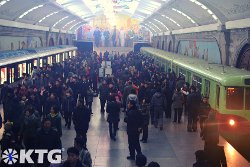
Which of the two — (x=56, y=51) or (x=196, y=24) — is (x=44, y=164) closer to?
(x=196, y=24)

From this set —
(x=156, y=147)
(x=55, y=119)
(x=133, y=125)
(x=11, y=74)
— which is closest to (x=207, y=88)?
(x=156, y=147)

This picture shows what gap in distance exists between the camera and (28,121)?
933 centimetres

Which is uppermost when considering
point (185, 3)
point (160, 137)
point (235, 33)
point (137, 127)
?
point (185, 3)

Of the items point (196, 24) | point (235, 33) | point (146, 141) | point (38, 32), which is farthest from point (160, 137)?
point (38, 32)

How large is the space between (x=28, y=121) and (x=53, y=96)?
349cm

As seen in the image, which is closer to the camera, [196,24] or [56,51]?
[196,24]

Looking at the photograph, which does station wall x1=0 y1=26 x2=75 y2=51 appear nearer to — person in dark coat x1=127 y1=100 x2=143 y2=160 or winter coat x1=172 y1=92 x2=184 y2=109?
winter coat x1=172 y1=92 x2=184 y2=109

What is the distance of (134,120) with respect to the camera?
10.1 meters

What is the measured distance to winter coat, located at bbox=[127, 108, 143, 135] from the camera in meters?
10.1

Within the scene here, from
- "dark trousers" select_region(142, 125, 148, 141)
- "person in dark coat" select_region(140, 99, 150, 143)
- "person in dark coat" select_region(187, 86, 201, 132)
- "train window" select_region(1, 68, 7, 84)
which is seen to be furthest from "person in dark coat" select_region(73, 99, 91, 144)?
"train window" select_region(1, 68, 7, 84)

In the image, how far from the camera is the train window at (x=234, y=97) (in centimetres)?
1237

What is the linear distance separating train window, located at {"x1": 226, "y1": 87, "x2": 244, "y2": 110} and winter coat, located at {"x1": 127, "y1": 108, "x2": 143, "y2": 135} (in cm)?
364

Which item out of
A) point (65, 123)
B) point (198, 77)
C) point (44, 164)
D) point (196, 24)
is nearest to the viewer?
point (44, 164)

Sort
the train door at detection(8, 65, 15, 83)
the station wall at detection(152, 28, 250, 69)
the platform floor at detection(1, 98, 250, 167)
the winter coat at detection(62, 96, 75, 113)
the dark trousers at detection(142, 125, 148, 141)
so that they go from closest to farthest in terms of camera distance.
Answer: the platform floor at detection(1, 98, 250, 167) < the dark trousers at detection(142, 125, 148, 141) < the winter coat at detection(62, 96, 75, 113) < the station wall at detection(152, 28, 250, 69) < the train door at detection(8, 65, 15, 83)
